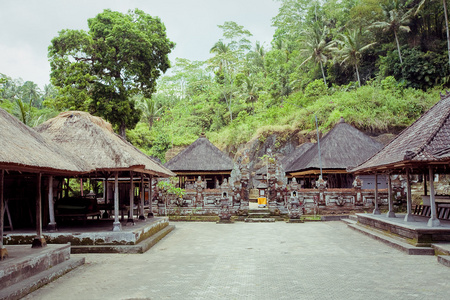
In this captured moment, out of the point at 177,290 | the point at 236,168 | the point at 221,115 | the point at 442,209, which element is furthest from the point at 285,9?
the point at 177,290

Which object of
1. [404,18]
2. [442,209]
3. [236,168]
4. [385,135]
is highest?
[404,18]

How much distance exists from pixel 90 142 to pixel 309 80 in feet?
118

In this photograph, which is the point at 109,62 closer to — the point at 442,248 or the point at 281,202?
the point at 281,202

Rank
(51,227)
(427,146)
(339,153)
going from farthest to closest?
(339,153)
(51,227)
(427,146)

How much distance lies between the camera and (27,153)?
6.50 meters

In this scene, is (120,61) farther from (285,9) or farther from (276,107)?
(285,9)

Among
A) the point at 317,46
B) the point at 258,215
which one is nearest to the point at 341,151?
the point at 258,215

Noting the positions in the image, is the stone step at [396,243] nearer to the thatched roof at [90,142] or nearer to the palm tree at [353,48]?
the thatched roof at [90,142]

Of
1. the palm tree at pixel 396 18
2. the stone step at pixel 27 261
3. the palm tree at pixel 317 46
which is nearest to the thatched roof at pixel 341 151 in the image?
the palm tree at pixel 396 18

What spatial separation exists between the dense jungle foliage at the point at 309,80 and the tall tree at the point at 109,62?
1.58 metres

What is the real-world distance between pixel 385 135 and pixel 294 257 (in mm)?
22430

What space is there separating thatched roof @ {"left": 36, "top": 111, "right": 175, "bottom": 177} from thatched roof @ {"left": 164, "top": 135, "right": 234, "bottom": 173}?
1269cm

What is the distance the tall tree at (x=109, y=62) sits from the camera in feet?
73.0

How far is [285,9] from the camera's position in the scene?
53562 mm
